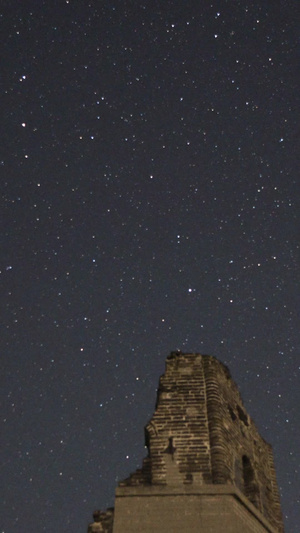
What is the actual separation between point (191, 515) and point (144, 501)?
0.67 metres

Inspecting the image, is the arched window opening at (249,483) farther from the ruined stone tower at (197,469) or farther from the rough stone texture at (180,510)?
the rough stone texture at (180,510)

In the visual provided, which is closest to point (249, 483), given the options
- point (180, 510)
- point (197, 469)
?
point (197, 469)

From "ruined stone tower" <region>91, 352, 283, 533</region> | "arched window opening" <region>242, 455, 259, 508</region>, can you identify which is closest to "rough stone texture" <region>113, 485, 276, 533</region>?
"ruined stone tower" <region>91, 352, 283, 533</region>

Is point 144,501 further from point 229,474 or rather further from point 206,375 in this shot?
point 206,375

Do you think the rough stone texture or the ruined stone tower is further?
the ruined stone tower

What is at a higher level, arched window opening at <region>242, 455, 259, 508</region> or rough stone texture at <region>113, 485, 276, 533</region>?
arched window opening at <region>242, 455, 259, 508</region>

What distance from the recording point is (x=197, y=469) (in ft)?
30.5

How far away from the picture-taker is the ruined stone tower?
884 cm

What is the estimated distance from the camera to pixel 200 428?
9766mm

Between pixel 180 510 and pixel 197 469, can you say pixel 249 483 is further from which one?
pixel 180 510

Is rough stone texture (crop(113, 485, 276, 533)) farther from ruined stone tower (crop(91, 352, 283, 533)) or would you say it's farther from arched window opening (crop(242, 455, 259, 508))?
arched window opening (crop(242, 455, 259, 508))

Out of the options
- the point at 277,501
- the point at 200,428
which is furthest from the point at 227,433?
the point at 277,501

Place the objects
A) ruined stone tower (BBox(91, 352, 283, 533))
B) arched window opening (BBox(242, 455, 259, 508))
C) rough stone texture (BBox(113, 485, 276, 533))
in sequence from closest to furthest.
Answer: rough stone texture (BBox(113, 485, 276, 533)) < ruined stone tower (BBox(91, 352, 283, 533)) < arched window opening (BBox(242, 455, 259, 508))

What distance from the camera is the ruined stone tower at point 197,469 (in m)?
8.84
